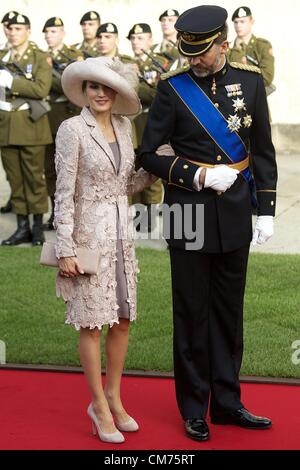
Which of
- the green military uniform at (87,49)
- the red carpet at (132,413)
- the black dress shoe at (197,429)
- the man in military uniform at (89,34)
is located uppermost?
the man in military uniform at (89,34)

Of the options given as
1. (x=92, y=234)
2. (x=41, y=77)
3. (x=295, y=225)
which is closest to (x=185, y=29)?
(x=92, y=234)

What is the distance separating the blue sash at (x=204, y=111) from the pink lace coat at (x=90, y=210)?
13.8 inches

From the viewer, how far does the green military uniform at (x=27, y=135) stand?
404 inches

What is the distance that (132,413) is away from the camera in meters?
5.72

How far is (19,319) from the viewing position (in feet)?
25.0

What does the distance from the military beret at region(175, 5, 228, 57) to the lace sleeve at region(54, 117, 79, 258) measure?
0.61 meters

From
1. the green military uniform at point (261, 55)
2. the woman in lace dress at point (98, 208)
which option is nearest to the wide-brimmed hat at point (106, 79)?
the woman in lace dress at point (98, 208)

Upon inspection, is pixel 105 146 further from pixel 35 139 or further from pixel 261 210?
pixel 35 139

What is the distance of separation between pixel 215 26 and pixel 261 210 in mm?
838

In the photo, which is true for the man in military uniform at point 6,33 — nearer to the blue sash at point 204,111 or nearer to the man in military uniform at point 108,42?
the man in military uniform at point 108,42

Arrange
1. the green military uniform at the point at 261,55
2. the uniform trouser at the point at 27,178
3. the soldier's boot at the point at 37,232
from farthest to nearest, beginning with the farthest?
the green military uniform at the point at 261,55, the uniform trouser at the point at 27,178, the soldier's boot at the point at 37,232

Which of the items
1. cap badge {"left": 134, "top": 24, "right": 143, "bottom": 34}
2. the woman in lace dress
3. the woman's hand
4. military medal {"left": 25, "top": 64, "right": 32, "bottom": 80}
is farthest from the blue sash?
cap badge {"left": 134, "top": 24, "right": 143, "bottom": 34}

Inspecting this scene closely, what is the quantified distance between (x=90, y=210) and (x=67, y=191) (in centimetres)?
16

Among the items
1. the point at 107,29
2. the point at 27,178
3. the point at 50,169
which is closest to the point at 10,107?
the point at 27,178
